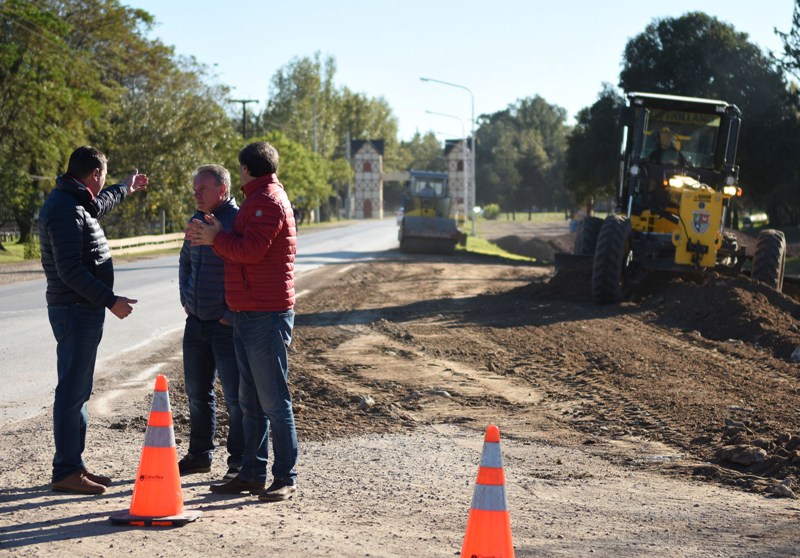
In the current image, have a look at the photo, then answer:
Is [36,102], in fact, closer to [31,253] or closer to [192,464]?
[31,253]

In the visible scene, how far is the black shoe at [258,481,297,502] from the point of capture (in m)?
6.44

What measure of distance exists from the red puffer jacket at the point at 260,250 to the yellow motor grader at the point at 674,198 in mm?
12934

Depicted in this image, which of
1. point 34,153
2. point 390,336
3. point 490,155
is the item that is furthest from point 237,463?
point 490,155

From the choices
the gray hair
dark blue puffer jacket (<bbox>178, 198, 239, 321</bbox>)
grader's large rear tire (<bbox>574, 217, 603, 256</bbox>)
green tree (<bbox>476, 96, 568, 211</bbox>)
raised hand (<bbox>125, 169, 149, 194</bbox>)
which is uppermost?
the gray hair

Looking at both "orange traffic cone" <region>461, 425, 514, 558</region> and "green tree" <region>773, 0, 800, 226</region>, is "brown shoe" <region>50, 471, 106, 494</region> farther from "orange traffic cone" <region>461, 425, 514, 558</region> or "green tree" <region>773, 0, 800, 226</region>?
"green tree" <region>773, 0, 800, 226</region>

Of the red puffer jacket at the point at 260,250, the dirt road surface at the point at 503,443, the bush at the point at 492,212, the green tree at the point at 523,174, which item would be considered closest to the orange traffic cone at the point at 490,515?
the dirt road surface at the point at 503,443

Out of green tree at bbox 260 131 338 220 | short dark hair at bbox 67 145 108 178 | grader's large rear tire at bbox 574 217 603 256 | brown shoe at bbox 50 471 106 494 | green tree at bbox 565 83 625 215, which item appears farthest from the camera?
green tree at bbox 260 131 338 220

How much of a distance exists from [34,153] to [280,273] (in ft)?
117

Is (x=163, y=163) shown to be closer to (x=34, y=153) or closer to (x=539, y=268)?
(x=34, y=153)

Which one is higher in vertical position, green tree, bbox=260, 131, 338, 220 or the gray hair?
the gray hair

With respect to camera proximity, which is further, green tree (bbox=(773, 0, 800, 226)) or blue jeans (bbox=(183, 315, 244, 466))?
green tree (bbox=(773, 0, 800, 226))

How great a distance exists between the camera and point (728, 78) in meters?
47.1

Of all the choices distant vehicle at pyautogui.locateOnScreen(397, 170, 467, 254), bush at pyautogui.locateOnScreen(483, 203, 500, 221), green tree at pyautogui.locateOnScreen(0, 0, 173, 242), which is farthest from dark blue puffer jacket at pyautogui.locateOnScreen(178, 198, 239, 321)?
bush at pyautogui.locateOnScreen(483, 203, 500, 221)

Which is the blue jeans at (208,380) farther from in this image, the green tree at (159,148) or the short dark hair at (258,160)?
the green tree at (159,148)
